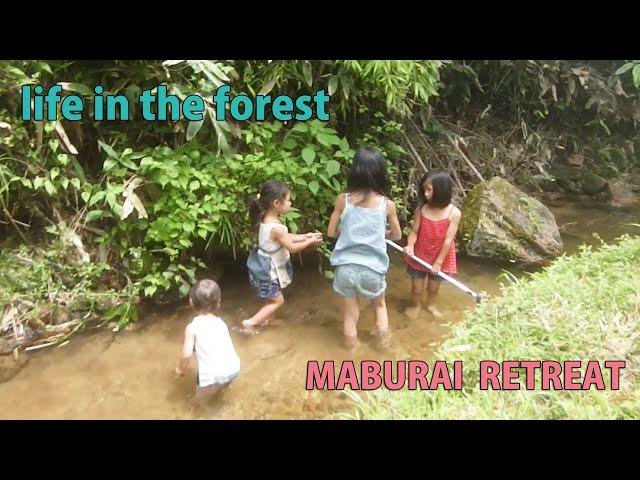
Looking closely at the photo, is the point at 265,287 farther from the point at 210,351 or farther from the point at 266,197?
the point at 210,351

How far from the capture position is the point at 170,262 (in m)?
4.02

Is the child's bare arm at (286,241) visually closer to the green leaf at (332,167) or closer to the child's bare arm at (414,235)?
the green leaf at (332,167)

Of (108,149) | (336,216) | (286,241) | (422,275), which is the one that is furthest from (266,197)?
(422,275)

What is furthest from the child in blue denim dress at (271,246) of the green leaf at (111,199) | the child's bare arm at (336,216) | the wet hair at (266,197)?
the green leaf at (111,199)

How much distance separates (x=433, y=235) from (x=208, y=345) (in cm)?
200

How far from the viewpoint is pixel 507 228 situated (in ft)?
16.7

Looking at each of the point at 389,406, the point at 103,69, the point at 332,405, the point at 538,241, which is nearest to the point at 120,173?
the point at 103,69

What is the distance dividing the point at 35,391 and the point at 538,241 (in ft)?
15.2

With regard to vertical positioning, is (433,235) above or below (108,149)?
below

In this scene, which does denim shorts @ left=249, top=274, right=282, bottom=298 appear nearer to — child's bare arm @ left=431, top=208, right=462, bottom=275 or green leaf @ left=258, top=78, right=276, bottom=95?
child's bare arm @ left=431, top=208, right=462, bottom=275

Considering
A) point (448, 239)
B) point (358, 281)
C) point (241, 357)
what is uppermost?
point (448, 239)

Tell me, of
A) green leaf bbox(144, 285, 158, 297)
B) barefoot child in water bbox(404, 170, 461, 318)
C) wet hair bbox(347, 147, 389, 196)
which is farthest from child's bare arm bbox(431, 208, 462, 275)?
green leaf bbox(144, 285, 158, 297)

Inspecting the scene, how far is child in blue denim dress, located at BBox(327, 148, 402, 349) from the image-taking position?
338 cm

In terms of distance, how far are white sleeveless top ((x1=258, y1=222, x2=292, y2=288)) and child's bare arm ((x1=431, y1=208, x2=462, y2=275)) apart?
1.20 meters
